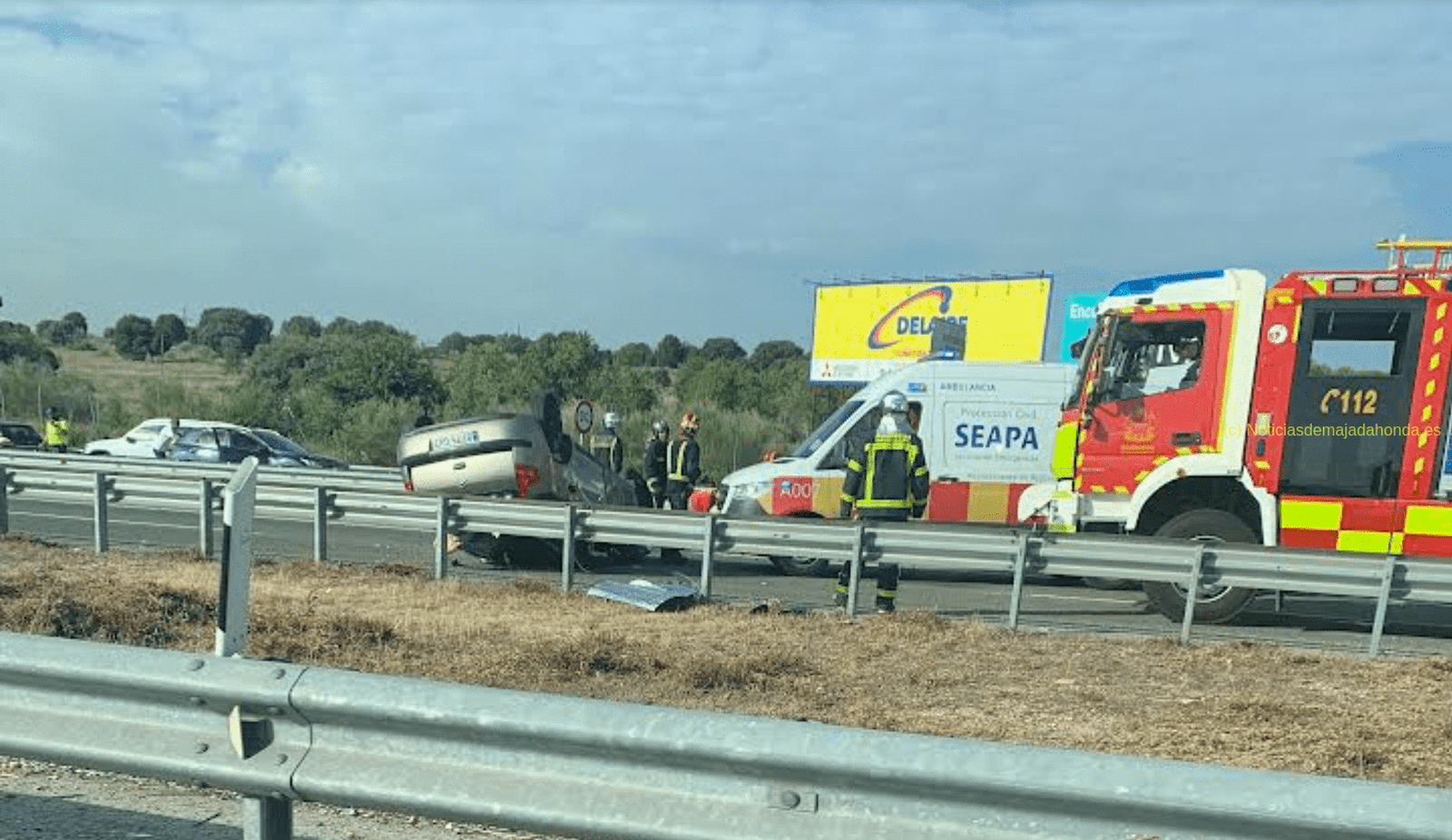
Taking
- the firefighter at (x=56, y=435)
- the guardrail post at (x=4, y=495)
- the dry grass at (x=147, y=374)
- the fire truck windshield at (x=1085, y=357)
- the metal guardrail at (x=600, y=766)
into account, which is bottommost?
the dry grass at (x=147, y=374)

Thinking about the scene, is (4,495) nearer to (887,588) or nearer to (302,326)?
(887,588)

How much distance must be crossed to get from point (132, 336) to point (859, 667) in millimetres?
102875

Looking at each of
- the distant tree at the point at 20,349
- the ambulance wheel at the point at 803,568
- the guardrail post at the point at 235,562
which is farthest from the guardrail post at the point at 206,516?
the distant tree at the point at 20,349

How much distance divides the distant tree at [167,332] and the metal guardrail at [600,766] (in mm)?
99087

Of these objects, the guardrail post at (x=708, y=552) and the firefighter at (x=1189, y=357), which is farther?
the firefighter at (x=1189, y=357)

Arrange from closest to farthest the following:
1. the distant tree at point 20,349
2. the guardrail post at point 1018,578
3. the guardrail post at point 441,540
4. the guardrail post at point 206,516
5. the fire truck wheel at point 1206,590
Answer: the guardrail post at point 1018,578, the fire truck wheel at point 1206,590, the guardrail post at point 441,540, the guardrail post at point 206,516, the distant tree at point 20,349

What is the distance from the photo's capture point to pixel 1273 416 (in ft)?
32.2

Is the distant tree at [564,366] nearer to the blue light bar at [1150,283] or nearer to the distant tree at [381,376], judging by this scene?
the distant tree at [381,376]

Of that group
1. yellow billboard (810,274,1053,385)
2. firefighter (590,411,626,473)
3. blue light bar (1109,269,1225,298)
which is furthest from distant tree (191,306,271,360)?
blue light bar (1109,269,1225,298)

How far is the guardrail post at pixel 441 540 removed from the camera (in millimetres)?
10336

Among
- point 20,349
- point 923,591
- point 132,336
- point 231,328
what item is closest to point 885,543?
point 923,591

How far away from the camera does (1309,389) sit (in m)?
9.82

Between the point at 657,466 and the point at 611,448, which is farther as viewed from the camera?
the point at 657,466

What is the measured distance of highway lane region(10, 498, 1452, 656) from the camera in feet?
31.4
